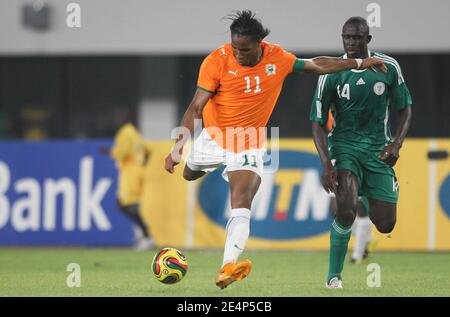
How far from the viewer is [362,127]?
1026 centimetres

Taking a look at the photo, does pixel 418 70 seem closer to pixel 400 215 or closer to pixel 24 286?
pixel 400 215

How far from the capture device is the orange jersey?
9680 mm

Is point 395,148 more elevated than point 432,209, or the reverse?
point 395,148

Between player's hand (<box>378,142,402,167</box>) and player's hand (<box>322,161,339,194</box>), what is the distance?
58 cm

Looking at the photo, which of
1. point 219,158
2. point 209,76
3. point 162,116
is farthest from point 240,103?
point 162,116

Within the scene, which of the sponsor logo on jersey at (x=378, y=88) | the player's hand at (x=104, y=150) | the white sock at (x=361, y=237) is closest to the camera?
the sponsor logo on jersey at (x=378, y=88)

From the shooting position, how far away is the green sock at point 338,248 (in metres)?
9.78

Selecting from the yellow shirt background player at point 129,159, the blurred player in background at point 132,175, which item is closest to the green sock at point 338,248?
the blurred player in background at point 132,175

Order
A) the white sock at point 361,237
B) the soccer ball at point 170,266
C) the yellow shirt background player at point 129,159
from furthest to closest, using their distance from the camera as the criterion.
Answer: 1. the yellow shirt background player at point 129,159
2. the white sock at point 361,237
3. the soccer ball at point 170,266

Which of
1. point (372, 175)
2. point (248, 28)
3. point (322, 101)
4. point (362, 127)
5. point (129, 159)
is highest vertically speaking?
point (248, 28)

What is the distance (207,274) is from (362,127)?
2.59m

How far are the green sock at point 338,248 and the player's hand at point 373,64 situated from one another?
1398 mm

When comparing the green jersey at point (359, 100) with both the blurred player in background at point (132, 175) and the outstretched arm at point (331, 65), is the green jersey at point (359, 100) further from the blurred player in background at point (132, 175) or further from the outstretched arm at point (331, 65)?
the blurred player in background at point (132, 175)

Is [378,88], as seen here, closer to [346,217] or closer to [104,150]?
[346,217]
